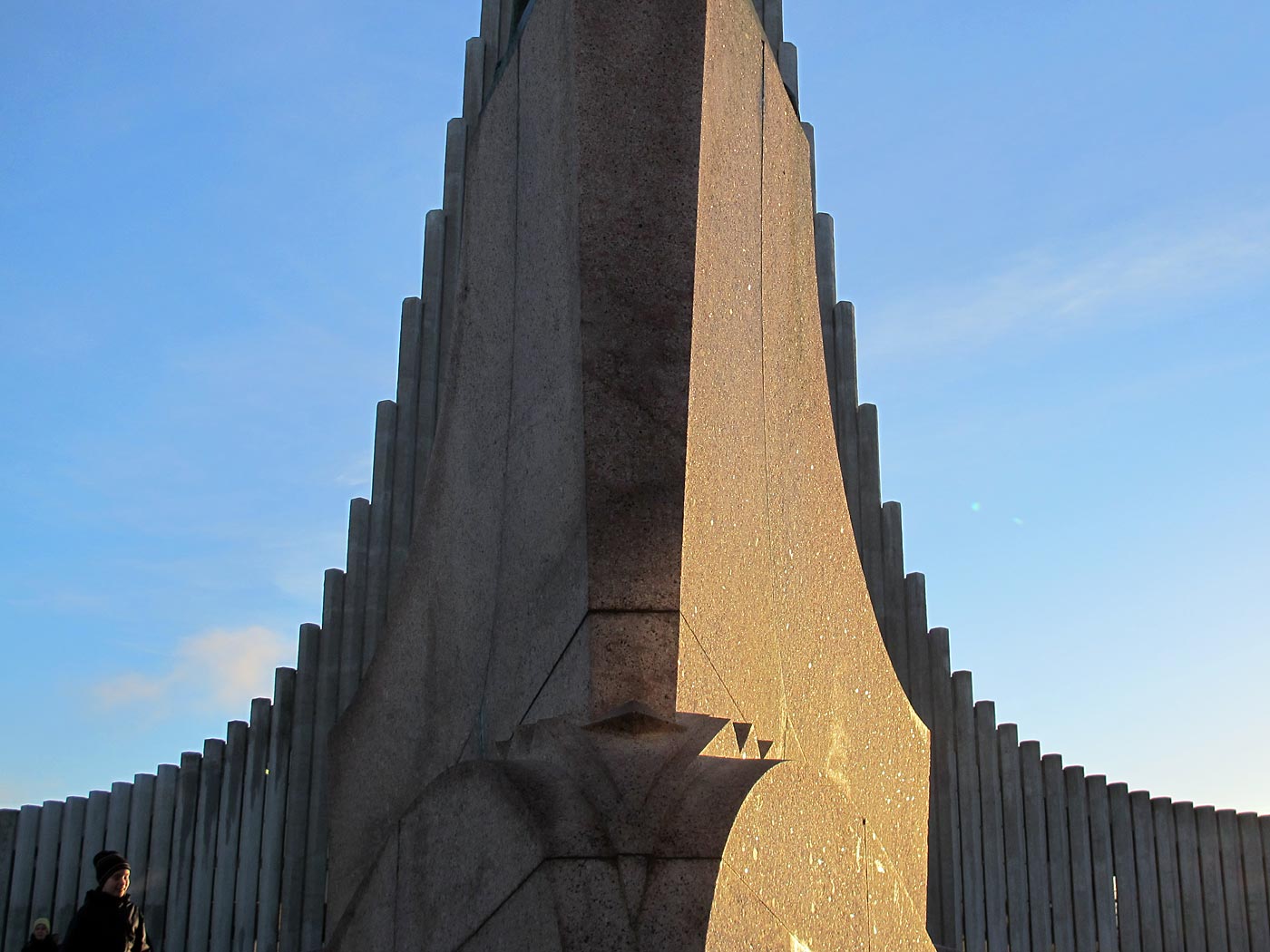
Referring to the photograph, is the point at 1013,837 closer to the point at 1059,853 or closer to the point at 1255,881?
the point at 1059,853

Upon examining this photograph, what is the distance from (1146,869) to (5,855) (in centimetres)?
688

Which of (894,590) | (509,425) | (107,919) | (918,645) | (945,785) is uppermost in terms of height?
(894,590)

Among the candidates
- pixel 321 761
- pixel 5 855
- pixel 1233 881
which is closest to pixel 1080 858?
pixel 1233 881

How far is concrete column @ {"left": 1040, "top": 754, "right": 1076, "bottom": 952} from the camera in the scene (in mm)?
9055

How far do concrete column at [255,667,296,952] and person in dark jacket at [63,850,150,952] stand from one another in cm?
328

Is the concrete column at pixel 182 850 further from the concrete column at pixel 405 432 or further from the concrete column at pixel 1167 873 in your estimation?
the concrete column at pixel 1167 873

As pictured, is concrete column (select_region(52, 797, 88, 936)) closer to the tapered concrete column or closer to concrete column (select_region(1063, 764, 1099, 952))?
the tapered concrete column

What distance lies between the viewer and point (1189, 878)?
9.36 meters

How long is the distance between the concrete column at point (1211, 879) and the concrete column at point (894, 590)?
206cm

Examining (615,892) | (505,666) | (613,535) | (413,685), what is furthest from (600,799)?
(413,685)

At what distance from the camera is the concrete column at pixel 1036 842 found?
905 cm

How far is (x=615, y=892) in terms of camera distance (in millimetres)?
2898

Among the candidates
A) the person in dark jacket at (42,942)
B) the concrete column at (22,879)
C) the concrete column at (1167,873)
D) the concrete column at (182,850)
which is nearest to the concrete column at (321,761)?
the concrete column at (182,850)

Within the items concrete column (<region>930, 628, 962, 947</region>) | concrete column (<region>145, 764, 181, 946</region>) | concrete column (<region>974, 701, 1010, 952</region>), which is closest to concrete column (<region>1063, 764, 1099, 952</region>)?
concrete column (<region>974, 701, 1010, 952</region>)
